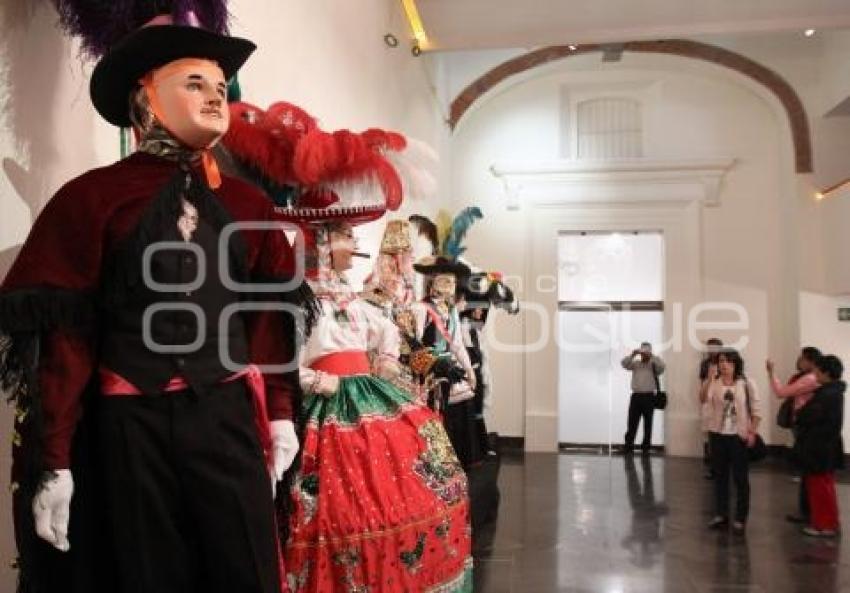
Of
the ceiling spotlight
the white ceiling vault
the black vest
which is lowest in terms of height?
the black vest

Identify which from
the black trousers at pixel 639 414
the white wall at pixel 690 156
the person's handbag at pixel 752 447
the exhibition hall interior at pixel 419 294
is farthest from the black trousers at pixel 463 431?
the white wall at pixel 690 156

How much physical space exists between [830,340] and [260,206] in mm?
8932

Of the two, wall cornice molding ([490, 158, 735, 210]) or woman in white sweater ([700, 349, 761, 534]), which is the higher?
wall cornice molding ([490, 158, 735, 210])

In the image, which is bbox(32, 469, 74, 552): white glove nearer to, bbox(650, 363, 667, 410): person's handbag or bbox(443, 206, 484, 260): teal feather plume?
bbox(443, 206, 484, 260): teal feather plume

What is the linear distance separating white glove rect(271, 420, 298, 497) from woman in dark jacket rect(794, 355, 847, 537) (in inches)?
190

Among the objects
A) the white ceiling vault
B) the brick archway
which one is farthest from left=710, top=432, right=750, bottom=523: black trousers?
the brick archway

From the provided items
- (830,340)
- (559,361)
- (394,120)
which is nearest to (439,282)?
(394,120)

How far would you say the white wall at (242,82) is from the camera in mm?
1680

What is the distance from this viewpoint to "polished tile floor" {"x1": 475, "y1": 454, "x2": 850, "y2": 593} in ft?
14.2

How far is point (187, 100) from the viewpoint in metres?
1.54

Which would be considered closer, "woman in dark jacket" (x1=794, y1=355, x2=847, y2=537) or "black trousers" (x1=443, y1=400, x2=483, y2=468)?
"black trousers" (x1=443, y1=400, x2=483, y2=468)

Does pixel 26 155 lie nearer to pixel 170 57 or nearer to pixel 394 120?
pixel 170 57

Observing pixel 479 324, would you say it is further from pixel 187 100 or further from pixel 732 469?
pixel 187 100

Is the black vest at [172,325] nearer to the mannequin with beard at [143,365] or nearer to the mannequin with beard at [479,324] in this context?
the mannequin with beard at [143,365]
